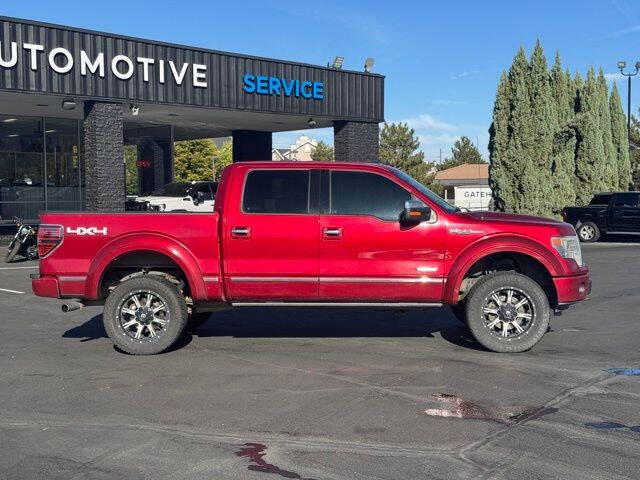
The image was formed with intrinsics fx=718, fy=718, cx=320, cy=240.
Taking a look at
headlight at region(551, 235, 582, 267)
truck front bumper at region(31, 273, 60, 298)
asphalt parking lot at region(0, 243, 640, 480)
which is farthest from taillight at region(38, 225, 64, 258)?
headlight at region(551, 235, 582, 267)

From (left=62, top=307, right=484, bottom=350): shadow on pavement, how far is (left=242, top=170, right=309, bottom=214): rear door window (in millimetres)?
1193

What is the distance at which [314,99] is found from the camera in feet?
78.8

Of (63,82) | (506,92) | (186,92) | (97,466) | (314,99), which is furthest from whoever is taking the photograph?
(506,92)

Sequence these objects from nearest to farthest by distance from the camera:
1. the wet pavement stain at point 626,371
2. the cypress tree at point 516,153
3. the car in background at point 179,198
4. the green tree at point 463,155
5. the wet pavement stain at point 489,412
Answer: the wet pavement stain at point 489,412 < the wet pavement stain at point 626,371 < the car in background at point 179,198 < the cypress tree at point 516,153 < the green tree at point 463,155

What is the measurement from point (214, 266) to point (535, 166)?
79.8ft

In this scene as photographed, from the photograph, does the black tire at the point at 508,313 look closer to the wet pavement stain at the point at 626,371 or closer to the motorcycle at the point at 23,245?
the wet pavement stain at the point at 626,371

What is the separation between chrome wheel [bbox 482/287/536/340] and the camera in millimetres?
7540

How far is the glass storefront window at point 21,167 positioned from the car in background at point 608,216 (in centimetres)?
1838

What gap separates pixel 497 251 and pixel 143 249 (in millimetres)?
3699

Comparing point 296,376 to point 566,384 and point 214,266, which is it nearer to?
point 214,266

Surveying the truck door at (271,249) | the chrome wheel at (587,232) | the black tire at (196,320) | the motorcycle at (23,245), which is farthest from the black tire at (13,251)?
the chrome wheel at (587,232)

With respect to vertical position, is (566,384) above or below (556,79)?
below

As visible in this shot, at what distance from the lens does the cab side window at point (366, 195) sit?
7621 millimetres

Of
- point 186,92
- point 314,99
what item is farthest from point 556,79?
point 186,92
